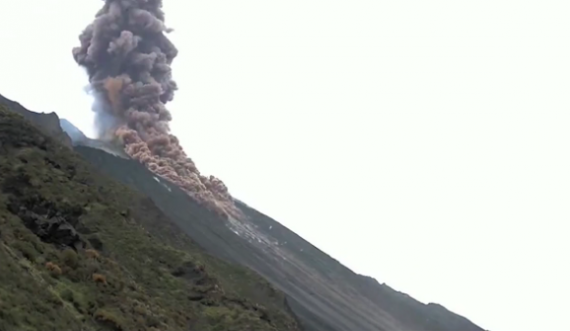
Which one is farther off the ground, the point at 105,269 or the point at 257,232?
the point at 257,232

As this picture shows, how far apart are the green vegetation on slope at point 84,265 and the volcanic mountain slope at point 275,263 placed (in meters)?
2.52

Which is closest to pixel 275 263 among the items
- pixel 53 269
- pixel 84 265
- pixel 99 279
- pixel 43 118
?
pixel 43 118

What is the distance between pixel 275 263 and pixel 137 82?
31.3 meters

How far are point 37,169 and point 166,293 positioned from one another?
755 centimetres

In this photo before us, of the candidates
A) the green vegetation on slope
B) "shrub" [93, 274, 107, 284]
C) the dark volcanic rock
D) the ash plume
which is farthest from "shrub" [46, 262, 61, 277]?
the ash plume

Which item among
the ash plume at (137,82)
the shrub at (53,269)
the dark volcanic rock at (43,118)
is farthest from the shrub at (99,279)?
the ash plume at (137,82)

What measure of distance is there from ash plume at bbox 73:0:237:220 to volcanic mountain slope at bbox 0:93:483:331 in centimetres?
808

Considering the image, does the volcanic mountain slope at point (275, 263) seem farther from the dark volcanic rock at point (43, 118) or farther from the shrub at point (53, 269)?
the shrub at point (53, 269)

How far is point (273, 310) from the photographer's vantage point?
138 feet

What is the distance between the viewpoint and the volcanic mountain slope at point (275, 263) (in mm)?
58084

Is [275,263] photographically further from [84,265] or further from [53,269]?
[53,269]

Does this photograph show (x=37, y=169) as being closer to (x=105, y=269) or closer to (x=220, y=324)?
(x=105, y=269)

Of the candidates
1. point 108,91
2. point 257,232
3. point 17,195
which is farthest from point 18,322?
point 108,91

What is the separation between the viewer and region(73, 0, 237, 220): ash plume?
88.2 m
